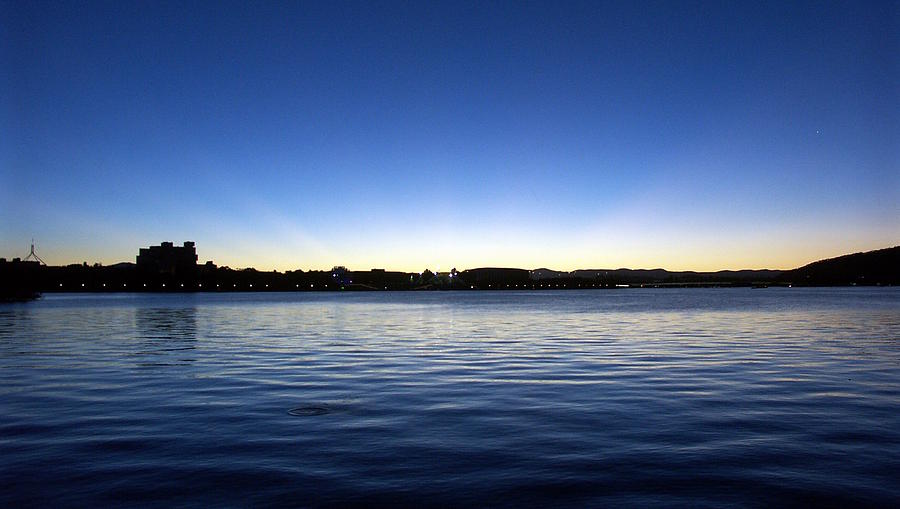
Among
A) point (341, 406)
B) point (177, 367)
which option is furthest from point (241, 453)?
point (177, 367)

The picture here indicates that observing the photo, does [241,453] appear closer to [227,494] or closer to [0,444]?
[227,494]

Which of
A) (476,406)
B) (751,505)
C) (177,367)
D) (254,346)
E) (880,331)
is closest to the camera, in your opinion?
(751,505)

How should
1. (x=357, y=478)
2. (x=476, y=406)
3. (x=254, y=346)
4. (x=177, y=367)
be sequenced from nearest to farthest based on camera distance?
(x=357, y=478) < (x=476, y=406) < (x=177, y=367) < (x=254, y=346)

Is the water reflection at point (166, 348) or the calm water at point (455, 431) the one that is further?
the water reflection at point (166, 348)

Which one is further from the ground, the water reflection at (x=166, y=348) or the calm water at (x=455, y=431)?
the water reflection at (x=166, y=348)

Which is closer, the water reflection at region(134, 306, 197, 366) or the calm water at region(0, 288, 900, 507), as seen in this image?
the calm water at region(0, 288, 900, 507)

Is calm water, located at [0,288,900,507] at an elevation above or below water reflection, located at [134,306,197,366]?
below

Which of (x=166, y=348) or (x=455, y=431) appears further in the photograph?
(x=166, y=348)

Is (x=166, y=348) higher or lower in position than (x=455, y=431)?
higher

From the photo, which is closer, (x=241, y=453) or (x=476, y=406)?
(x=241, y=453)

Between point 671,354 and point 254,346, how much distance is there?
26034 millimetres

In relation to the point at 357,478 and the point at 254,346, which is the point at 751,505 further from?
the point at 254,346

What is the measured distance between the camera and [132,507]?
32.0ft

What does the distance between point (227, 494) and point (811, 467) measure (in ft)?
35.2
